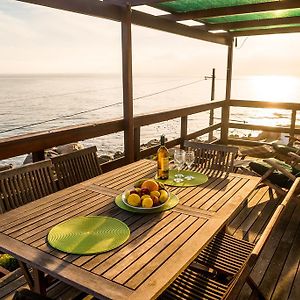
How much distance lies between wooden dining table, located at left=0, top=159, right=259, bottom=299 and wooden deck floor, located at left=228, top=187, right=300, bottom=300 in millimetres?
695

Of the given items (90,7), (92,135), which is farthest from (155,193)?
(90,7)

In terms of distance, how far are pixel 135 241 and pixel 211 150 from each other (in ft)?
5.31

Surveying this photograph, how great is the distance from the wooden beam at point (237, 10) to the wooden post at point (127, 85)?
1.03 metres

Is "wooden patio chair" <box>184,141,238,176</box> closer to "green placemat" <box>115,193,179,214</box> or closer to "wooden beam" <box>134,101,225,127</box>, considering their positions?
"green placemat" <box>115,193,179,214</box>

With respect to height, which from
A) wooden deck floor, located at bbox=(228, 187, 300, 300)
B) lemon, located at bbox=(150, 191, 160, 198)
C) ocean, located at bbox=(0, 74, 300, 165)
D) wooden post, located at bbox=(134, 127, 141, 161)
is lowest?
ocean, located at bbox=(0, 74, 300, 165)

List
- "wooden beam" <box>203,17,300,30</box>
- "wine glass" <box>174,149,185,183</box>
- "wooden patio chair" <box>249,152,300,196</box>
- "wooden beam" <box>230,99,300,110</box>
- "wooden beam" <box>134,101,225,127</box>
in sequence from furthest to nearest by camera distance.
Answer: "wooden beam" <box>230,99,300,110</box> → "wooden beam" <box>203,17,300,30</box> → "wooden beam" <box>134,101,225,127</box> → "wooden patio chair" <box>249,152,300,196</box> → "wine glass" <box>174,149,185,183</box>

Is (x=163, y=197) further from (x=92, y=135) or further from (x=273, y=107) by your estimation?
(x=273, y=107)

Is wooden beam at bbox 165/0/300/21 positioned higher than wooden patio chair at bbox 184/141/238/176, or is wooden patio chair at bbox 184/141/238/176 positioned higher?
wooden beam at bbox 165/0/300/21

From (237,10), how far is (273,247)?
9.00ft

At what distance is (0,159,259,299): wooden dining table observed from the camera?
1114 mm

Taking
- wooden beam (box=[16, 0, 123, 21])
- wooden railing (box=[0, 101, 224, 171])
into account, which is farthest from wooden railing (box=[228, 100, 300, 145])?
wooden beam (box=[16, 0, 123, 21])

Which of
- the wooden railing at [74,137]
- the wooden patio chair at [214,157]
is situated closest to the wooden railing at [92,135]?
the wooden railing at [74,137]

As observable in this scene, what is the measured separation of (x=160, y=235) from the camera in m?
1.43

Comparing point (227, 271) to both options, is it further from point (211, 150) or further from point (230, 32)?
point (230, 32)
